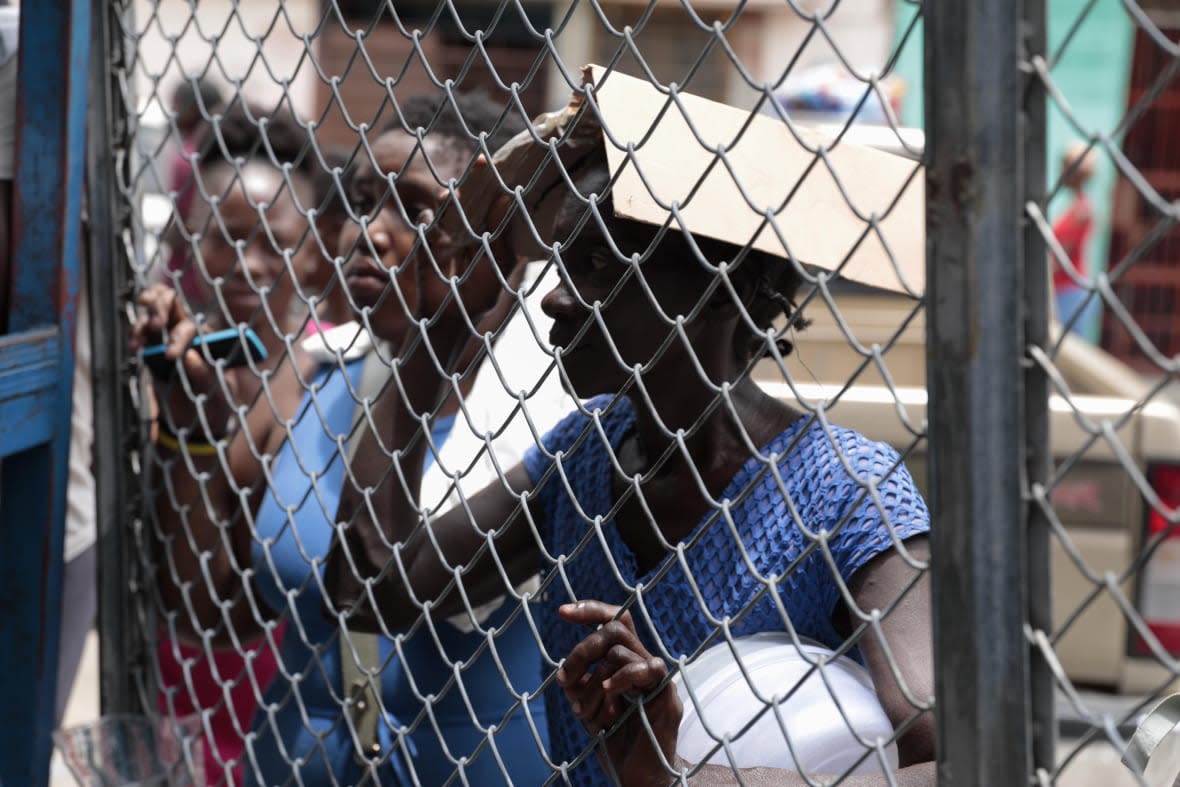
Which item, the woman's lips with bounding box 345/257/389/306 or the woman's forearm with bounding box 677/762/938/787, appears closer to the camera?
the woman's forearm with bounding box 677/762/938/787

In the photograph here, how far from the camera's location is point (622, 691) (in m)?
1.33

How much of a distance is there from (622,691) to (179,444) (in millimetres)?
1078

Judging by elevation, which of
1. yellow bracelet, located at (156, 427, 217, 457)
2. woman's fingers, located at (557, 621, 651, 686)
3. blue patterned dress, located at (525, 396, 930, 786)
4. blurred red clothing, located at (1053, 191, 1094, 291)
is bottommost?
woman's fingers, located at (557, 621, 651, 686)

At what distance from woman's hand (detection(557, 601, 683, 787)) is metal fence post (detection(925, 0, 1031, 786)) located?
13.5 inches

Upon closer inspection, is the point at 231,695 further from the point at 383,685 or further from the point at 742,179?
the point at 742,179

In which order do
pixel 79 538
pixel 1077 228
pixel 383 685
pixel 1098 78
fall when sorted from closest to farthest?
pixel 383 685, pixel 79 538, pixel 1077 228, pixel 1098 78

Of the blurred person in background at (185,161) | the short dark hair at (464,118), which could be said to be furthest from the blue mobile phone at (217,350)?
the blurred person in background at (185,161)

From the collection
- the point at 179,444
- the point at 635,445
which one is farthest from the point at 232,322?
the point at 635,445

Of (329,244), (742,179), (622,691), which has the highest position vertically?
(329,244)

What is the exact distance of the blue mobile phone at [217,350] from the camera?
81.0 inches

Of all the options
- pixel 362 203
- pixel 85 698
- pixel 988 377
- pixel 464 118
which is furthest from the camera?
pixel 85 698

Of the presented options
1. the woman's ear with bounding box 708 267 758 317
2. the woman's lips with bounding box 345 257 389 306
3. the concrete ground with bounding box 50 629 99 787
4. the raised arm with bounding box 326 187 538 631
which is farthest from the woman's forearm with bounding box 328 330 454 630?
the concrete ground with bounding box 50 629 99 787

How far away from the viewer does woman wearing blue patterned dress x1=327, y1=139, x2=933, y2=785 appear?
4.43 feet

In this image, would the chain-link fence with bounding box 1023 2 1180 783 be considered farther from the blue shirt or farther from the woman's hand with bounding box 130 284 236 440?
the woman's hand with bounding box 130 284 236 440
